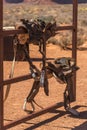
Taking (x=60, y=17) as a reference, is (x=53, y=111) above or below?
above

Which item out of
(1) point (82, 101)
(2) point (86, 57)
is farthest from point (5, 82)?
(2) point (86, 57)

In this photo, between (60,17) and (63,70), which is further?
(60,17)

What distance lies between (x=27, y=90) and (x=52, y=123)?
287cm

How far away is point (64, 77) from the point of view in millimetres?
7547

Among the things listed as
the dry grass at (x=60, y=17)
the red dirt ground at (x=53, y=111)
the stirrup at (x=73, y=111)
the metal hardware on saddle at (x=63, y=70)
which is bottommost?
the dry grass at (x=60, y=17)

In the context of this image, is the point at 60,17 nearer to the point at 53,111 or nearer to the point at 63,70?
the point at 53,111

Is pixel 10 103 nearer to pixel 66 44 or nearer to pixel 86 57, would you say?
pixel 86 57

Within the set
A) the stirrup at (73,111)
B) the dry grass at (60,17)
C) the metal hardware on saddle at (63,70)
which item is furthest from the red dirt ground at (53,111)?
the dry grass at (60,17)

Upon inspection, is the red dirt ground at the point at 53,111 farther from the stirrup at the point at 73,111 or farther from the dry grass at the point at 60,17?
the dry grass at the point at 60,17

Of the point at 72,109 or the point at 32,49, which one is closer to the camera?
the point at 72,109

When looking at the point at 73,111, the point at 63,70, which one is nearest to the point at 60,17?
the point at 73,111

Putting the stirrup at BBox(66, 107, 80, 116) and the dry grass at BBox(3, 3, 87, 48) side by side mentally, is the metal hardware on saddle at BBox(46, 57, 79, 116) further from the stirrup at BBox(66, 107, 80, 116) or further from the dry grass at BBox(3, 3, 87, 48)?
the dry grass at BBox(3, 3, 87, 48)

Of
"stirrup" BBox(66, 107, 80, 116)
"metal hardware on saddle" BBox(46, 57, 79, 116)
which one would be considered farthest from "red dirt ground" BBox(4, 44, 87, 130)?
"metal hardware on saddle" BBox(46, 57, 79, 116)

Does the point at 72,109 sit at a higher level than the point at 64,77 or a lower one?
lower
